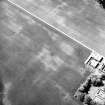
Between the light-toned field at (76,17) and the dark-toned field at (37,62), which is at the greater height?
the light-toned field at (76,17)

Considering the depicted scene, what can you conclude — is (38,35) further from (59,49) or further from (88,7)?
(88,7)

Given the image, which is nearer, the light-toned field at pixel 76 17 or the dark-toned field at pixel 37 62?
the dark-toned field at pixel 37 62

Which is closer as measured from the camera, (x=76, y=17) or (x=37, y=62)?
(x=37, y=62)

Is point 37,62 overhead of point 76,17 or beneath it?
beneath

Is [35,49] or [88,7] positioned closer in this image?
[35,49]

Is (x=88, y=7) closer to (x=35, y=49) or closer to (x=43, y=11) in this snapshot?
(x=43, y=11)

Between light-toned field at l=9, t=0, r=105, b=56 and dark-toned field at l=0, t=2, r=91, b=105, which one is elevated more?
light-toned field at l=9, t=0, r=105, b=56

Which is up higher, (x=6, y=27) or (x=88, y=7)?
(x=88, y=7)

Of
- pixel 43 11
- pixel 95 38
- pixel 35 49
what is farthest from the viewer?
pixel 43 11

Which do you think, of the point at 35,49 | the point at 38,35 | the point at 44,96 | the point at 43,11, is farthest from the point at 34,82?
the point at 43,11

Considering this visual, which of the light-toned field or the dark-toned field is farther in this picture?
the light-toned field

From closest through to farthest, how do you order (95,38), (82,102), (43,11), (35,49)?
(82,102), (35,49), (95,38), (43,11)
